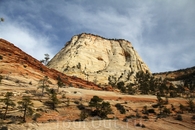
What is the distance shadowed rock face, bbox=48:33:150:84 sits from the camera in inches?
3612

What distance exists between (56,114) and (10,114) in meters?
7.26

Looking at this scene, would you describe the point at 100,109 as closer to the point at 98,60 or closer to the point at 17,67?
the point at 17,67

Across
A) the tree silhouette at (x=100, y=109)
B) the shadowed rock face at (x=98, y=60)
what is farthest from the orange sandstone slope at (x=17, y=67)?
the shadowed rock face at (x=98, y=60)

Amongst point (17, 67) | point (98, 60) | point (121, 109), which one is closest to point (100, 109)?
point (121, 109)

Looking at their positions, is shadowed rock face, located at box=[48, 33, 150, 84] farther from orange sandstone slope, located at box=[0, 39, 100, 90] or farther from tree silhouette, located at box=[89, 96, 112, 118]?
tree silhouette, located at box=[89, 96, 112, 118]

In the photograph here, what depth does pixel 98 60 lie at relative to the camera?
110312 mm

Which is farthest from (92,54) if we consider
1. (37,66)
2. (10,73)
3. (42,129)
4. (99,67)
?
(42,129)

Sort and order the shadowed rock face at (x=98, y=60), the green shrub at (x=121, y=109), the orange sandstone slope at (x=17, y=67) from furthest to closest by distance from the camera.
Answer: the shadowed rock face at (x=98, y=60), the orange sandstone slope at (x=17, y=67), the green shrub at (x=121, y=109)

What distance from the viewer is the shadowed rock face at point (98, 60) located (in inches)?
3612

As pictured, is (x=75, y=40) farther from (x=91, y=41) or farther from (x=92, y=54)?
(x=92, y=54)

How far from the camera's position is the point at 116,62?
112m

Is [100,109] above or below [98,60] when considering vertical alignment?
below

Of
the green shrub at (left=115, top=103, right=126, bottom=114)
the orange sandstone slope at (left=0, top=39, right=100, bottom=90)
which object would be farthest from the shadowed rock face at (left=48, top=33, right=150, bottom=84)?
the green shrub at (left=115, top=103, right=126, bottom=114)

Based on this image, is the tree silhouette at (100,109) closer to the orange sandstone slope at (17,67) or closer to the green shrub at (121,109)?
the green shrub at (121,109)
